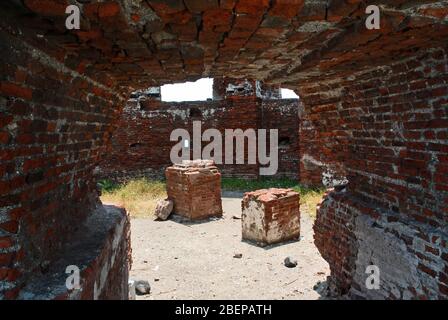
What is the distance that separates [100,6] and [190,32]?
22.9 inches

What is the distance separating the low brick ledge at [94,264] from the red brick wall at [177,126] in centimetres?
945

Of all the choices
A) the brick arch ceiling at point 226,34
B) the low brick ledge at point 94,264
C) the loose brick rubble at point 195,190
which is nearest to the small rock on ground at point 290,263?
the low brick ledge at point 94,264

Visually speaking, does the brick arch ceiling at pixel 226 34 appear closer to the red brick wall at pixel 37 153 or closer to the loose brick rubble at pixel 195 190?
the red brick wall at pixel 37 153

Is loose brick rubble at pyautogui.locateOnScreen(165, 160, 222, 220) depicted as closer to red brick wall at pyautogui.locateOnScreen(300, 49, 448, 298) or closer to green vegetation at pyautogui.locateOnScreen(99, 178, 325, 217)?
green vegetation at pyautogui.locateOnScreen(99, 178, 325, 217)

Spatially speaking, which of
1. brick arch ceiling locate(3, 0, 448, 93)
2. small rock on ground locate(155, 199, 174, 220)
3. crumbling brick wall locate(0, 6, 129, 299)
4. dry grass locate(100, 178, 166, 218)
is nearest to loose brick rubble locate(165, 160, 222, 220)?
small rock on ground locate(155, 199, 174, 220)

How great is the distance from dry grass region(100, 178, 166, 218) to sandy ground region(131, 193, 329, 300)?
117 cm

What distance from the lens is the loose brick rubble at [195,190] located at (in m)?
8.33

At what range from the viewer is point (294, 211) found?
681 centimetres

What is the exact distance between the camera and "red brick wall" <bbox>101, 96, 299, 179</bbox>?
13273 mm

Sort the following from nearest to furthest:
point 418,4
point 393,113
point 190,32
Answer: point 418,4 < point 190,32 < point 393,113

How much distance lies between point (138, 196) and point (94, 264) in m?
8.07

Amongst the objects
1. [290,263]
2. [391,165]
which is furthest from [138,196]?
[391,165]

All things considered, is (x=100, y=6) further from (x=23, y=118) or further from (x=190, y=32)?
(x=23, y=118)

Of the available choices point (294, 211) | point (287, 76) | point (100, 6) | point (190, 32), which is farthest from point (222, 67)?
point (294, 211)
